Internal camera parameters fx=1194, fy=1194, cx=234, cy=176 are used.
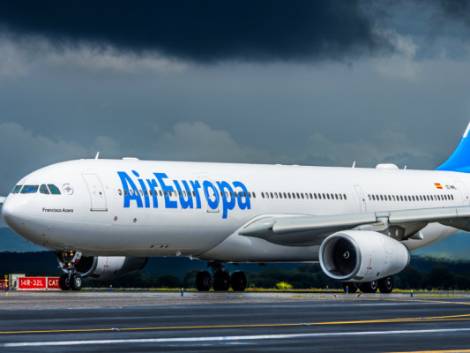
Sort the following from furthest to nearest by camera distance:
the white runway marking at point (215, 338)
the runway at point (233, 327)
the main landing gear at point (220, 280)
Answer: the main landing gear at point (220, 280)
the white runway marking at point (215, 338)
the runway at point (233, 327)

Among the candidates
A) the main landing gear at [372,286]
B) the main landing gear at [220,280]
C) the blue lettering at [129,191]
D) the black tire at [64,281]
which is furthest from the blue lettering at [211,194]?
the main landing gear at [372,286]

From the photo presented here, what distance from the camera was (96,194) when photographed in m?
38.7

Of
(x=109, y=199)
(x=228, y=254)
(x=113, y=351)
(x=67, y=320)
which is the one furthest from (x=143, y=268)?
(x=113, y=351)

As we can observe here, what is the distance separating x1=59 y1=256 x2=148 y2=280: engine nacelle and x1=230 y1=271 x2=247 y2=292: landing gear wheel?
3520 millimetres

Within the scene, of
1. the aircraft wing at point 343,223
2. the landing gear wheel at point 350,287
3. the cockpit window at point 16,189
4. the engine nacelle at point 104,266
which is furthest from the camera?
the engine nacelle at point 104,266

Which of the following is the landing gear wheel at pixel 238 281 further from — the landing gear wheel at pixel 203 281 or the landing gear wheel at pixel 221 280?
the landing gear wheel at pixel 203 281

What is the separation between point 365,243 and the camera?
39312mm

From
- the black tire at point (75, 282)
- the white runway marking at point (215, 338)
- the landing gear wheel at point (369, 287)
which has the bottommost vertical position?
the white runway marking at point (215, 338)

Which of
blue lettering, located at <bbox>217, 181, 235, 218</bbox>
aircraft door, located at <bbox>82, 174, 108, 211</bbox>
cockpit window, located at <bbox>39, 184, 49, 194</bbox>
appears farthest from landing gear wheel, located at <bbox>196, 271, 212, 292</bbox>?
cockpit window, located at <bbox>39, 184, 49, 194</bbox>

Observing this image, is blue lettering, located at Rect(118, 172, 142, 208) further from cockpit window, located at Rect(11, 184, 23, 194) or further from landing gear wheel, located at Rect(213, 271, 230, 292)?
landing gear wheel, located at Rect(213, 271, 230, 292)

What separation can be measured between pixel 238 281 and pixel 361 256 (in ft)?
26.8

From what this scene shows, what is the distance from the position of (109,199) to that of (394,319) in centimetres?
1776

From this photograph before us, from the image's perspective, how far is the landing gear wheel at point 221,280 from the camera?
45.5 meters

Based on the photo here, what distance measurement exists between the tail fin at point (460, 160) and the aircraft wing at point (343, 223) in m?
10.9
